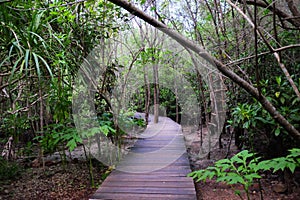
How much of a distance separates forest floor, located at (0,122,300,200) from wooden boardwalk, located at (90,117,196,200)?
0.30 metres

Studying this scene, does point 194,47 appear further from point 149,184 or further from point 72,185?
point 72,185

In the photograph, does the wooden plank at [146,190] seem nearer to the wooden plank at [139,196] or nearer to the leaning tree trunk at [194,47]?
the wooden plank at [139,196]

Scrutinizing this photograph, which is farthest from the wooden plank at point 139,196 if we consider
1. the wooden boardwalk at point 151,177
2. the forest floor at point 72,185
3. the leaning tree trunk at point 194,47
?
the leaning tree trunk at point 194,47

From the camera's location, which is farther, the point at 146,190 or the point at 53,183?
the point at 53,183

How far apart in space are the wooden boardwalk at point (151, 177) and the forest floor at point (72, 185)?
0.98 feet

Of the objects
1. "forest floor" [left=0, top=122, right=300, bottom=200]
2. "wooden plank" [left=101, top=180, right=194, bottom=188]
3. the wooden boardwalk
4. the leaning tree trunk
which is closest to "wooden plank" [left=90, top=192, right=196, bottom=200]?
the wooden boardwalk

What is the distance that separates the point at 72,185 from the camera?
2549mm

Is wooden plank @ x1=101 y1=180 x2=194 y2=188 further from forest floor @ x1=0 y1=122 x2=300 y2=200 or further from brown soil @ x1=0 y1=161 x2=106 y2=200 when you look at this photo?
brown soil @ x1=0 y1=161 x2=106 y2=200

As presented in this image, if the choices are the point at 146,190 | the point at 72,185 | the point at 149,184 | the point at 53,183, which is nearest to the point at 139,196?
the point at 146,190

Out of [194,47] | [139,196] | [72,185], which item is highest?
[194,47]

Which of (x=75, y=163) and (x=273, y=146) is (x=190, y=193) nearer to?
(x=273, y=146)

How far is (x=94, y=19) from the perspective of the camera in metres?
2.67

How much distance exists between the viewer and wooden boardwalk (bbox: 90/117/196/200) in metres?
1.88

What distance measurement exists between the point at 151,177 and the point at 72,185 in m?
0.99
